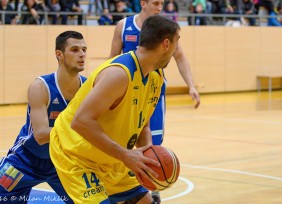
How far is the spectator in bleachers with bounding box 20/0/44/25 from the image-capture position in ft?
54.5

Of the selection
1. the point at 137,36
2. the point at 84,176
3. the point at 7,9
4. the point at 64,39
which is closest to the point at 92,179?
the point at 84,176

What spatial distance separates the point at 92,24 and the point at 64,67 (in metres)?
13.3

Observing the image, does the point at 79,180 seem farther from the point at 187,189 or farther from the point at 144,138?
the point at 187,189

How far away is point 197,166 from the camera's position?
353 inches

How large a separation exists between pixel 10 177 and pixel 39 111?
1.86 ft

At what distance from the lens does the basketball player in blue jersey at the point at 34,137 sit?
5.02 metres

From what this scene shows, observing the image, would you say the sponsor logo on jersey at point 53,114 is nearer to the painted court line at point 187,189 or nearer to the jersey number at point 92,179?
the jersey number at point 92,179

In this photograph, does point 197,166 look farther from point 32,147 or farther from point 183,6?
point 183,6

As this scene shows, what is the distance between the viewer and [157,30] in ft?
13.1

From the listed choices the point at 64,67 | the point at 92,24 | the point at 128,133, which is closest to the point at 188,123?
the point at 92,24

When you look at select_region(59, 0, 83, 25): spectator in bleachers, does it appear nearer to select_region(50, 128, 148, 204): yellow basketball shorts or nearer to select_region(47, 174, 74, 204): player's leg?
select_region(47, 174, 74, 204): player's leg

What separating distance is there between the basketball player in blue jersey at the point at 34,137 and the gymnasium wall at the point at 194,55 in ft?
37.1

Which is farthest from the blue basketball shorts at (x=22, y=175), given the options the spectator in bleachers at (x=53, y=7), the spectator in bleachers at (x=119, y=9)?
the spectator in bleachers at (x=119, y=9)

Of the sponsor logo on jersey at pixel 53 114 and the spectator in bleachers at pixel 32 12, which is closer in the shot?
the sponsor logo on jersey at pixel 53 114
